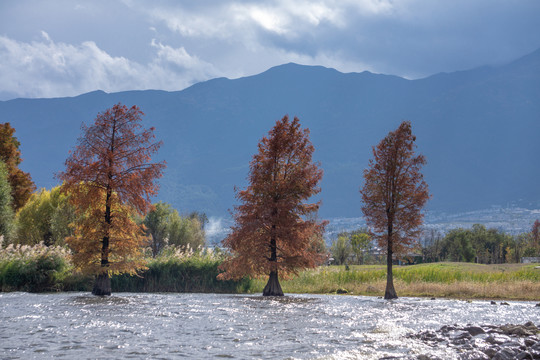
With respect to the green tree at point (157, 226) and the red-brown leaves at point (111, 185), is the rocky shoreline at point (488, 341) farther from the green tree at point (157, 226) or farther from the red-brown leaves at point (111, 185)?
the green tree at point (157, 226)

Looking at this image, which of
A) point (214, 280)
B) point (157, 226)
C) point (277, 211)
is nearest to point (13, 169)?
point (157, 226)

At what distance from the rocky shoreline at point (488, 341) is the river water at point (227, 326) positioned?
1.87ft

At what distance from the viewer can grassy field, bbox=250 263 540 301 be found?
3384 centimetres

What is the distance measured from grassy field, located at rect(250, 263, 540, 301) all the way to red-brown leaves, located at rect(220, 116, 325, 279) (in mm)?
3151

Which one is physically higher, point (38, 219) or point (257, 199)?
point (257, 199)

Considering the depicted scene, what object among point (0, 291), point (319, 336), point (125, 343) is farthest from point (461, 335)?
point (0, 291)

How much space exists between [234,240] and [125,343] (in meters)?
19.0

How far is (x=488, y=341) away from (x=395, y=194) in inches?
659

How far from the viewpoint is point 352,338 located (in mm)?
16297

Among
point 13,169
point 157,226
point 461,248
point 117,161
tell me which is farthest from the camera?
point 461,248

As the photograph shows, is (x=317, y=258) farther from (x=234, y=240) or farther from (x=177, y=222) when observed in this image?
(x=177, y=222)

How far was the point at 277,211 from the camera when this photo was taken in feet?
112

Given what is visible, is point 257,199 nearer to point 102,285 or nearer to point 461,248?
point 102,285

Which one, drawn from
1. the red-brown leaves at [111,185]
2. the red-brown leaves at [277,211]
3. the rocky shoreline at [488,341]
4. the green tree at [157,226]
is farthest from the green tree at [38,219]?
the rocky shoreline at [488,341]
